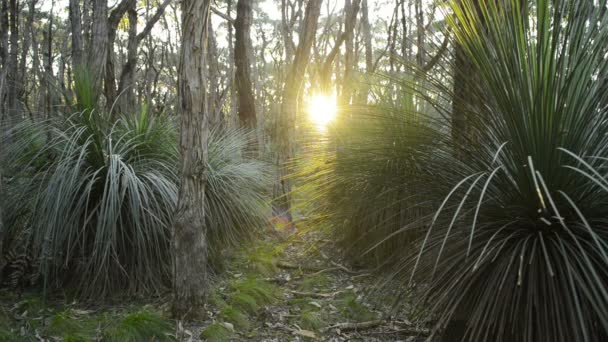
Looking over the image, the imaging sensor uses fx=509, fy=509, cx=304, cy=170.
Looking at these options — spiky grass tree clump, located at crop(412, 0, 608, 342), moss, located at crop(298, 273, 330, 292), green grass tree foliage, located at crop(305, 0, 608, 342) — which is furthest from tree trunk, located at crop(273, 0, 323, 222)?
spiky grass tree clump, located at crop(412, 0, 608, 342)

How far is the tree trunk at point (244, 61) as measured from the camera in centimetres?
797

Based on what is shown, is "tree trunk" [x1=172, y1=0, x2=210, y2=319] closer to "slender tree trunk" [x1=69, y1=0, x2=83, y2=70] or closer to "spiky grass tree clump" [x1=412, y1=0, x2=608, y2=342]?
"spiky grass tree clump" [x1=412, y1=0, x2=608, y2=342]

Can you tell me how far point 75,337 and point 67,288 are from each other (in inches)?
47.8

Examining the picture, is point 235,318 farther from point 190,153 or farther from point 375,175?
point 375,175

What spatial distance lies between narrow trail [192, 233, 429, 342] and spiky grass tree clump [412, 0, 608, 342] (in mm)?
699

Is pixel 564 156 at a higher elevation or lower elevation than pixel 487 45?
lower

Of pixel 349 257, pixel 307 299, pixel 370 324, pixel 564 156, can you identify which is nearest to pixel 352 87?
pixel 349 257

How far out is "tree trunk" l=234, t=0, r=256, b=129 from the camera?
7.97 metres

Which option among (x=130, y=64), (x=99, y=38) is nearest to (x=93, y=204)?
(x=99, y=38)

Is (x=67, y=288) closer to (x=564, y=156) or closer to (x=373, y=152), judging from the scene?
(x=373, y=152)

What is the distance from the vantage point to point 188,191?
3.50 meters

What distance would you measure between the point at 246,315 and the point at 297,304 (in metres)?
0.53

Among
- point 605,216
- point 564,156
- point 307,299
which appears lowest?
point 307,299

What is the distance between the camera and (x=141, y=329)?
10.4 feet
